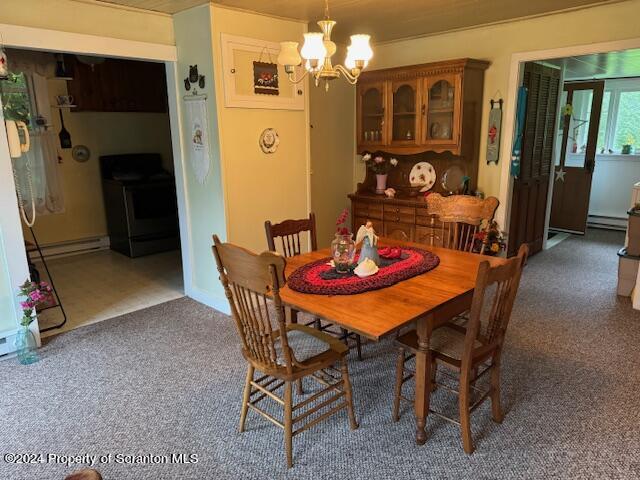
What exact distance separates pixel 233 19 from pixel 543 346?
3.20 meters

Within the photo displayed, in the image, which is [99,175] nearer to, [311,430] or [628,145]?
[311,430]

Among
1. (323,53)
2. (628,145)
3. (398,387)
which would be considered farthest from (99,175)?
(628,145)

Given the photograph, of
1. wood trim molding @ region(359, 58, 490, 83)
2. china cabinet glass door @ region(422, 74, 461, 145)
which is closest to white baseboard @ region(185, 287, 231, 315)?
china cabinet glass door @ region(422, 74, 461, 145)

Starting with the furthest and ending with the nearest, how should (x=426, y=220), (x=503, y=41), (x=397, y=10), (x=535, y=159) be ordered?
(x=535, y=159) → (x=426, y=220) → (x=503, y=41) → (x=397, y=10)

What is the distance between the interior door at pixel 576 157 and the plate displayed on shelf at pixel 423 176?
109 inches

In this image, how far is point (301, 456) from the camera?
2.11 metres

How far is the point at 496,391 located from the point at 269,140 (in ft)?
8.24

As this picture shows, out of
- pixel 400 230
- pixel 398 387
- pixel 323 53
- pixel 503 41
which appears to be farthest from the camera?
pixel 400 230

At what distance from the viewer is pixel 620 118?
691 cm

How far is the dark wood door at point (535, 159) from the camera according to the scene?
4625 mm

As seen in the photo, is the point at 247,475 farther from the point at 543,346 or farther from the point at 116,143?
the point at 116,143

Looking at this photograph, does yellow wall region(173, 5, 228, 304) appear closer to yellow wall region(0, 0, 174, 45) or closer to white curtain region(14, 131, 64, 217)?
yellow wall region(0, 0, 174, 45)

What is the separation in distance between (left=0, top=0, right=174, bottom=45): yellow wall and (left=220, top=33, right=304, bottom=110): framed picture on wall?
0.58 meters

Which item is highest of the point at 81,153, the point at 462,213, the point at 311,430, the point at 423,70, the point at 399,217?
the point at 423,70
